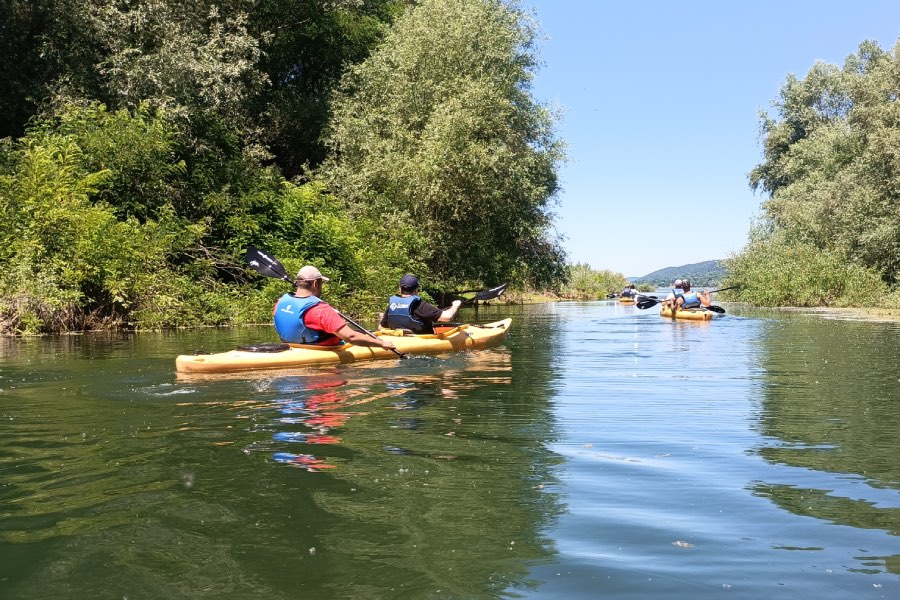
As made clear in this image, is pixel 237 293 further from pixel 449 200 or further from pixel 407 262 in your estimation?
pixel 449 200

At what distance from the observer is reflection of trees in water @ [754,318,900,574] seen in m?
4.20

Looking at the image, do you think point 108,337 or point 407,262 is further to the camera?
point 407,262

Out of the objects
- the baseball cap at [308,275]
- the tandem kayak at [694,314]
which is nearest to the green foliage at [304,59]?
the tandem kayak at [694,314]

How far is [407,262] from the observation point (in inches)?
966

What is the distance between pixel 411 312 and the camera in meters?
12.5

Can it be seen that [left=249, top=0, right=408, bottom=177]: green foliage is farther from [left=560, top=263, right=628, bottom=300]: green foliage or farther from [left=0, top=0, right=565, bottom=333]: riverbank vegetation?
[left=560, top=263, right=628, bottom=300]: green foliage

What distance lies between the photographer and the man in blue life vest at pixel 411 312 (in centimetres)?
1238

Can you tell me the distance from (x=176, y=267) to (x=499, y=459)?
16.4 metres

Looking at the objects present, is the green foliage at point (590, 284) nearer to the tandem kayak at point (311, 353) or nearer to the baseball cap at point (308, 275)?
the tandem kayak at point (311, 353)

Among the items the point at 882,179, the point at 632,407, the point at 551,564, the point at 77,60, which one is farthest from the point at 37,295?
the point at 882,179

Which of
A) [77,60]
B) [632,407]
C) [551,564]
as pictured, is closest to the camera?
[551,564]

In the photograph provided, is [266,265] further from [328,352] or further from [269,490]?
[269,490]

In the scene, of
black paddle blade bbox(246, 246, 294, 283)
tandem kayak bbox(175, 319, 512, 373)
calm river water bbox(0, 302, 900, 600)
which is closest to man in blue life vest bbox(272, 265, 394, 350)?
tandem kayak bbox(175, 319, 512, 373)

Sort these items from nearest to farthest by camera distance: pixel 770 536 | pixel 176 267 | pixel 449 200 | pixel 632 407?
pixel 770 536 < pixel 632 407 < pixel 176 267 < pixel 449 200
